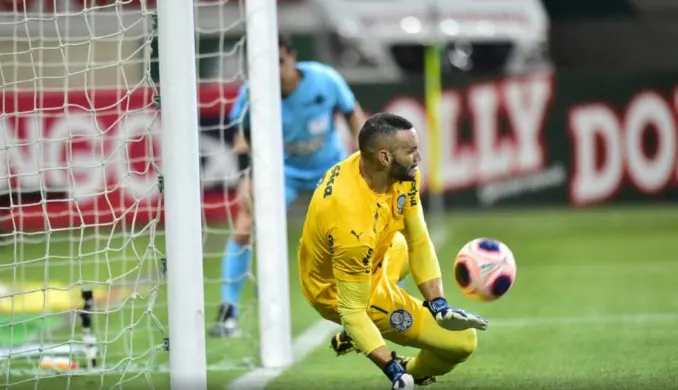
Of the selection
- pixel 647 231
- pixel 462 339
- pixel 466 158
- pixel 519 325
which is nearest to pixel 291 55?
pixel 519 325

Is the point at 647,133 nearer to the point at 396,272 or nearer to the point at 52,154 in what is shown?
the point at 52,154

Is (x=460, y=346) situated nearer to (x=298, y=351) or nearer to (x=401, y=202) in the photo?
(x=401, y=202)

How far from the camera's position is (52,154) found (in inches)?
622

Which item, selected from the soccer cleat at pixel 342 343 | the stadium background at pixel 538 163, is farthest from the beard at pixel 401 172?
the stadium background at pixel 538 163

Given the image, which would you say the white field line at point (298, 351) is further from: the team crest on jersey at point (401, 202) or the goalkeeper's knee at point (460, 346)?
the team crest on jersey at point (401, 202)

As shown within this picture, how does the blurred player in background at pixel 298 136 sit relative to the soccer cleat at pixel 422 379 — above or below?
above

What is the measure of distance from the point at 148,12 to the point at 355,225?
1385mm

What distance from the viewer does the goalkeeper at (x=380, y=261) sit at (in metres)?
5.44

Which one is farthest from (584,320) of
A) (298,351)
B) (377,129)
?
(377,129)

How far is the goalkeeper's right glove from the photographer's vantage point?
5.23 metres

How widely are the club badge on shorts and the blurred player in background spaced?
2.43 m

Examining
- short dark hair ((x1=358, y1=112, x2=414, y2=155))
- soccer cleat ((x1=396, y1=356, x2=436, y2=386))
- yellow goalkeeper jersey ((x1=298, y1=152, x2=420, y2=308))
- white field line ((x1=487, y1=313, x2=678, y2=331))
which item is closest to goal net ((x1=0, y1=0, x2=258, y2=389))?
yellow goalkeeper jersey ((x1=298, y1=152, x2=420, y2=308))

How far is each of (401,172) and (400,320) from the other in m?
0.78

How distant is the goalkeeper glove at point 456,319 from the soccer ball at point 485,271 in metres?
0.19
